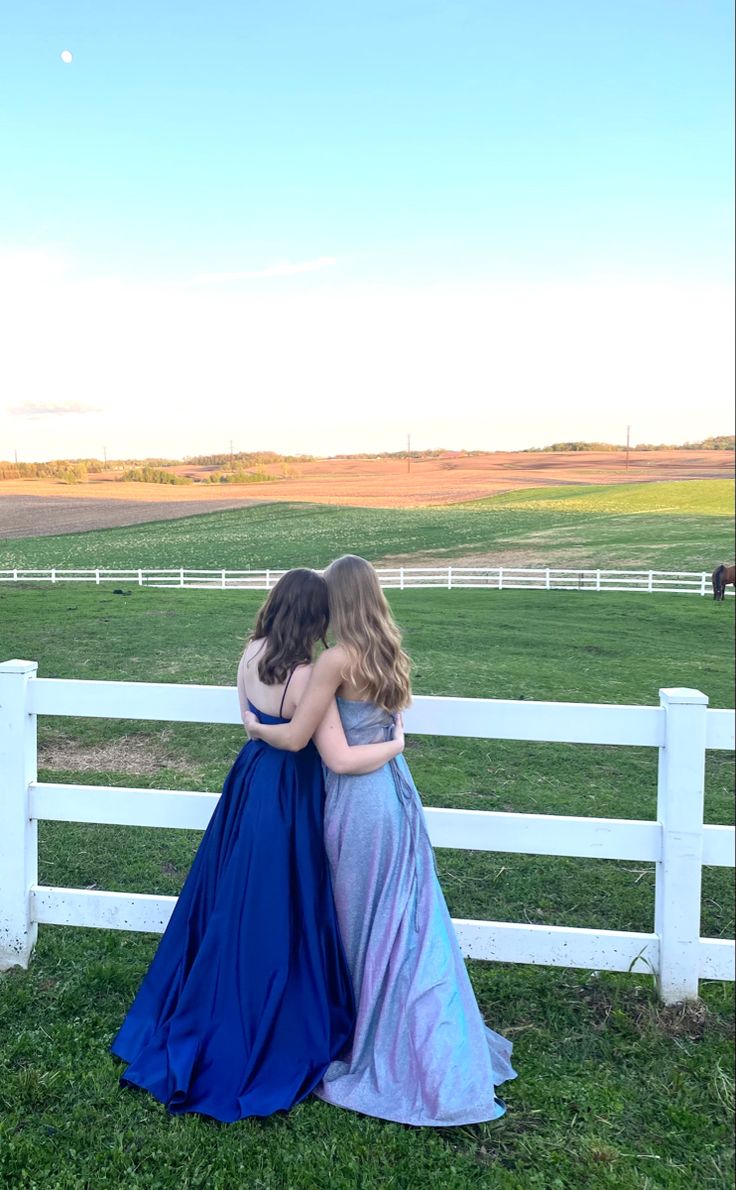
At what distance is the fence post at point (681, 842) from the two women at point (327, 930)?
2.32 ft

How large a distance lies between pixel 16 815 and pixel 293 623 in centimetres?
145

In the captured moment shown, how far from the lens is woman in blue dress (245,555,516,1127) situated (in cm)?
237

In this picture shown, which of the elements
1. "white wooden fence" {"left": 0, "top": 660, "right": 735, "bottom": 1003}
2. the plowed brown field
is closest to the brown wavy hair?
"white wooden fence" {"left": 0, "top": 660, "right": 735, "bottom": 1003}

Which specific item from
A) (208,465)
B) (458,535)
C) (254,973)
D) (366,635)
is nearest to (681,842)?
(366,635)

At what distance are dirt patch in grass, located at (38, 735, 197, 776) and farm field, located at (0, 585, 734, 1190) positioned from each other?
0.01 metres

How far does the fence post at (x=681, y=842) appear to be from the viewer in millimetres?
2857

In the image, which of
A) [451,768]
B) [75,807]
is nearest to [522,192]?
[451,768]

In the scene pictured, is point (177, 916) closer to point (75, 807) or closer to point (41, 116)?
point (75, 807)

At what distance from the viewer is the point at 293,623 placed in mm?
2514

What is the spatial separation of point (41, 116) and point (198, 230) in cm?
93

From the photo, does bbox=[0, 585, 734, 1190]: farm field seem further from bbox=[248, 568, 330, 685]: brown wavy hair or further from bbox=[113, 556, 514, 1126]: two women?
bbox=[248, 568, 330, 685]: brown wavy hair

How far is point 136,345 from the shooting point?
4.64m

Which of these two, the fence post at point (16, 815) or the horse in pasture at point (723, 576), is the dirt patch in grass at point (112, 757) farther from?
the horse in pasture at point (723, 576)

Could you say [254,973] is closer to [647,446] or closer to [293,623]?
[293,623]
